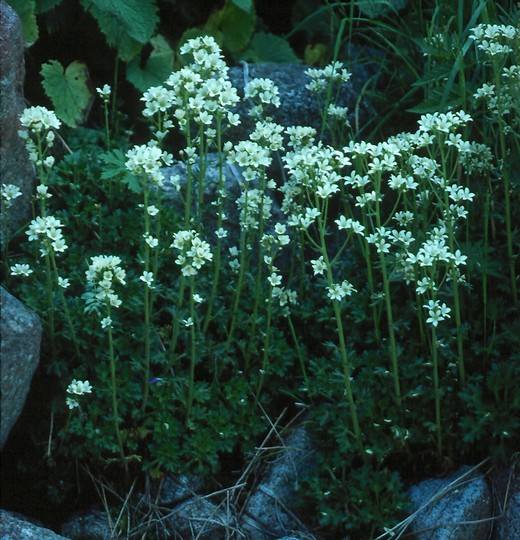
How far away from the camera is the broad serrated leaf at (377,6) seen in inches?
170

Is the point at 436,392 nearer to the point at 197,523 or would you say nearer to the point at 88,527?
the point at 197,523

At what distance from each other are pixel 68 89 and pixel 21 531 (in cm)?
213

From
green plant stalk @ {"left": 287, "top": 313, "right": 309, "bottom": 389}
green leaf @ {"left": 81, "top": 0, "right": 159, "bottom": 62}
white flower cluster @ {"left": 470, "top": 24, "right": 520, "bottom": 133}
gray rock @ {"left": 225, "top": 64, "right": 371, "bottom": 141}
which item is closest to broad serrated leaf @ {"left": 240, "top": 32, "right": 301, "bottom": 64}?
gray rock @ {"left": 225, "top": 64, "right": 371, "bottom": 141}

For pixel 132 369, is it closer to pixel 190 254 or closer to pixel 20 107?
pixel 190 254

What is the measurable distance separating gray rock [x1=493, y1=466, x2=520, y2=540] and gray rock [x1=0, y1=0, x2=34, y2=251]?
2.09m

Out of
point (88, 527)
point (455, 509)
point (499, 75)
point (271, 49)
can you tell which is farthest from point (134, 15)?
point (455, 509)

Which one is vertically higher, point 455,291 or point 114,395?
point 455,291

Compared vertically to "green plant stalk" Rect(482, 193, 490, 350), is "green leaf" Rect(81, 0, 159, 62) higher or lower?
higher

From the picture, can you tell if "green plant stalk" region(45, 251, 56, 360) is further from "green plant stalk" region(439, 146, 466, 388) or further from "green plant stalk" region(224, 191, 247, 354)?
"green plant stalk" region(439, 146, 466, 388)

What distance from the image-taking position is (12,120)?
3715mm

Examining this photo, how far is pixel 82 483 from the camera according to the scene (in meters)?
3.29

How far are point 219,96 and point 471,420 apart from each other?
4.63 feet

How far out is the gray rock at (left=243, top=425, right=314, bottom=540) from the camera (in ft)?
10.8

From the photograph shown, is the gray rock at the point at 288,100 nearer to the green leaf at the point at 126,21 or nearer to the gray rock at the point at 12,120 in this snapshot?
the green leaf at the point at 126,21
